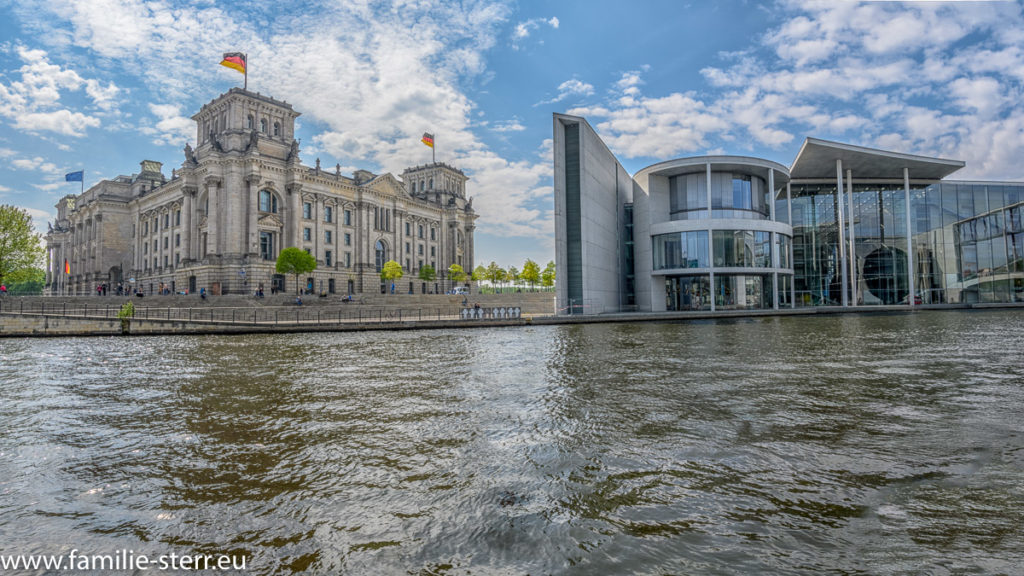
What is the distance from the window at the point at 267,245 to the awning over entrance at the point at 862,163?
201 feet

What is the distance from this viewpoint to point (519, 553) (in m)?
4.11

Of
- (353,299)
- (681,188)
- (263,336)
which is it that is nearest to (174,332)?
(263,336)

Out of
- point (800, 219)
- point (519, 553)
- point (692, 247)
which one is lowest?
point (519, 553)

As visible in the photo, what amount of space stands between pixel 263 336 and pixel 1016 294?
73103 mm

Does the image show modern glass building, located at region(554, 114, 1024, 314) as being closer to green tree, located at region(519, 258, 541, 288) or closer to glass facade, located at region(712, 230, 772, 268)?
glass facade, located at region(712, 230, 772, 268)

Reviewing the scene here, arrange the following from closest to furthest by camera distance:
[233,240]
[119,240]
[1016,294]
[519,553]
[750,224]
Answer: [519,553] < [750,224] < [1016,294] < [233,240] < [119,240]

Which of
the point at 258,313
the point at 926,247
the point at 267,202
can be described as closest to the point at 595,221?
the point at 258,313

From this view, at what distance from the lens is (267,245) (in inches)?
2450

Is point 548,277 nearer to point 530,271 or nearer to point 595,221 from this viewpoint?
point 530,271

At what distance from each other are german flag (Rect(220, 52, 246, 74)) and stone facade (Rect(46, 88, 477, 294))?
754 centimetres

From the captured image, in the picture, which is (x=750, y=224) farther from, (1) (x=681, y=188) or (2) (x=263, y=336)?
(2) (x=263, y=336)

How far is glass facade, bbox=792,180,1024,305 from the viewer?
52.7 meters

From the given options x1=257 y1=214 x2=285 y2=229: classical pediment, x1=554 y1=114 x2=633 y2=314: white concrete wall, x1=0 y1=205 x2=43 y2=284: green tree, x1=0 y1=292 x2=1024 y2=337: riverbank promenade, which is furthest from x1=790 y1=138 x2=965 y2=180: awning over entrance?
x1=0 y1=205 x2=43 y2=284: green tree

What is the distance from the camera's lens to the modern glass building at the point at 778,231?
40.8 meters
